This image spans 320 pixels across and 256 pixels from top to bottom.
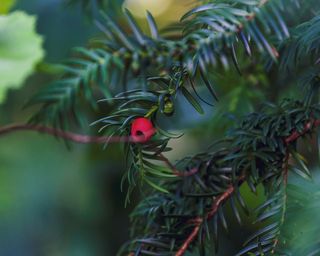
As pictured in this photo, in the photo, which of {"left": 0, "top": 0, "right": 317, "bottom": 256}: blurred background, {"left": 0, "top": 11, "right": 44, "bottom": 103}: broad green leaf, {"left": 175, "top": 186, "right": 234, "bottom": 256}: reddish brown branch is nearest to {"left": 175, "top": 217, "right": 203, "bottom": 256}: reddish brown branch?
{"left": 175, "top": 186, "right": 234, "bottom": 256}: reddish brown branch

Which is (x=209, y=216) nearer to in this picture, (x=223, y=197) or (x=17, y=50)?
(x=223, y=197)

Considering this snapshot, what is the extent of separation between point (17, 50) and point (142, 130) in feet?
0.21

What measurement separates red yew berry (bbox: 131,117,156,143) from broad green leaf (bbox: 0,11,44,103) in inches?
1.9

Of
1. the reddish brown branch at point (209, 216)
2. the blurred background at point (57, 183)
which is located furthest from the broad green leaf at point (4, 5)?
the blurred background at point (57, 183)

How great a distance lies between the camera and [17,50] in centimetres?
22

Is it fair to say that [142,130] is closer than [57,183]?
Yes

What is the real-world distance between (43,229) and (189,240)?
0.48 m

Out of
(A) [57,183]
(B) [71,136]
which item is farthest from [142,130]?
(A) [57,183]

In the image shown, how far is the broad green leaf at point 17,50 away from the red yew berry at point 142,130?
49 millimetres

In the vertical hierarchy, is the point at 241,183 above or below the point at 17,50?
below

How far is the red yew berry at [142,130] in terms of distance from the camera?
23 cm

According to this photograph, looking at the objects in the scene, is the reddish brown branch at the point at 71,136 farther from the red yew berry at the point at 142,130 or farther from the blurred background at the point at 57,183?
the blurred background at the point at 57,183

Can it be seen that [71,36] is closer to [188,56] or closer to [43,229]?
[43,229]

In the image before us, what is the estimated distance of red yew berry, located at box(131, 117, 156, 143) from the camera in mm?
226
